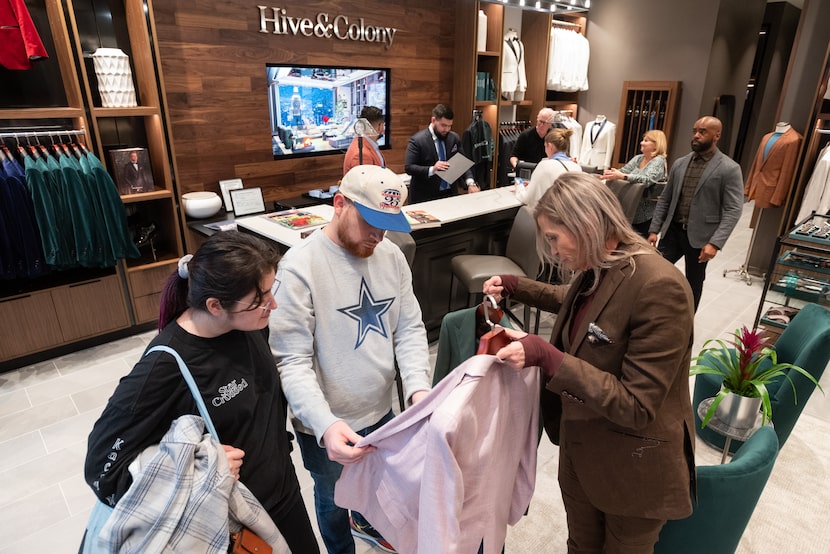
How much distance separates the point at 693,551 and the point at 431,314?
240cm

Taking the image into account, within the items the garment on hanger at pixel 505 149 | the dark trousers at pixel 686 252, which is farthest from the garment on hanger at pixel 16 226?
the garment on hanger at pixel 505 149

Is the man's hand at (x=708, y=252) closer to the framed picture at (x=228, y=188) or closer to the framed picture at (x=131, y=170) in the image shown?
the framed picture at (x=228, y=188)

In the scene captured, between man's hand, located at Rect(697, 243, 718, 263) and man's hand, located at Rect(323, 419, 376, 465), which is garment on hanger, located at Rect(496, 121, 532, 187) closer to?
man's hand, located at Rect(697, 243, 718, 263)

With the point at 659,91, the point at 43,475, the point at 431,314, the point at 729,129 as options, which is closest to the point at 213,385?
the point at 43,475

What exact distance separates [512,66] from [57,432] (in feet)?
20.4

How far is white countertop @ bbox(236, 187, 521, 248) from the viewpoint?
3.12 meters

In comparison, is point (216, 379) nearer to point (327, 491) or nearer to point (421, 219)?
point (327, 491)

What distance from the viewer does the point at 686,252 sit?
3.84m

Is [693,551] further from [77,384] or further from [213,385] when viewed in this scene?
[77,384]

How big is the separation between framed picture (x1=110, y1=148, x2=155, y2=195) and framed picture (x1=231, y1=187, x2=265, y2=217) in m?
0.78

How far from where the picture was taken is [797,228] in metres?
3.50

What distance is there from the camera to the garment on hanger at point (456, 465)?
1.15 meters

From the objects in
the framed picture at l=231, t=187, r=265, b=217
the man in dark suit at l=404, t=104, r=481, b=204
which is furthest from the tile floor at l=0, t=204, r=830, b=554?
the man in dark suit at l=404, t=104, r=481, b=204

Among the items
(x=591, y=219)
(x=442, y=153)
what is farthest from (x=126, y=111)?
(x=591, y=219)
